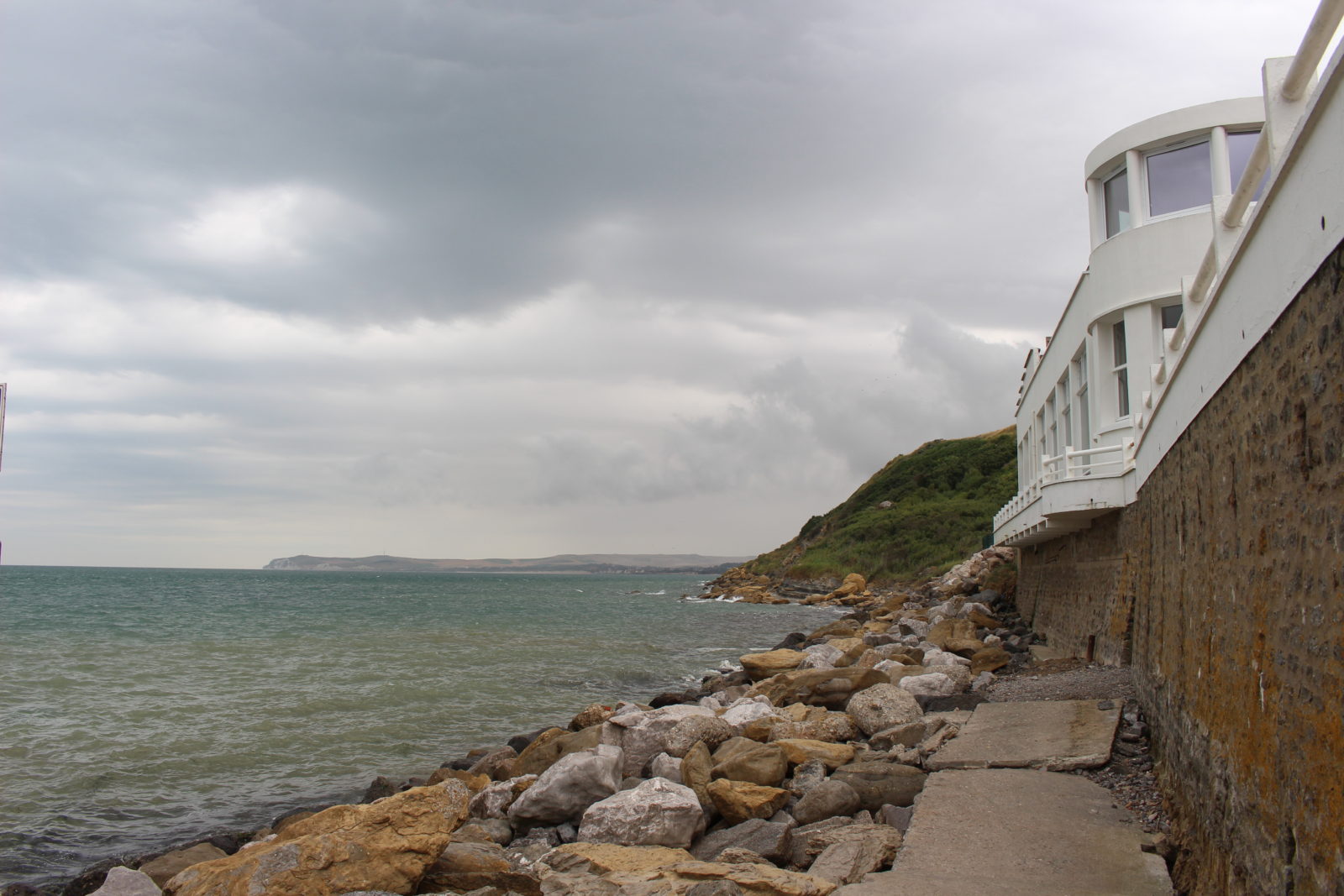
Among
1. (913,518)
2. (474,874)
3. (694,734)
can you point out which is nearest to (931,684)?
(694,734)

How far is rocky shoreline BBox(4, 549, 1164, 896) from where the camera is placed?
607cm

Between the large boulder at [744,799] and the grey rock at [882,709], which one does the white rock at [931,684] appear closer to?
the grey rock at [882,709]

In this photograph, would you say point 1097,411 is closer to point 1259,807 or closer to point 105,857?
point 1259,807

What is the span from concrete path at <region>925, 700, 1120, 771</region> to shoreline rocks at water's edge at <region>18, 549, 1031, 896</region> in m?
0.35

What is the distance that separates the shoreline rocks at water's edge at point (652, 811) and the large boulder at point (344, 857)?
1cm

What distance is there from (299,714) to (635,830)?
10699mm

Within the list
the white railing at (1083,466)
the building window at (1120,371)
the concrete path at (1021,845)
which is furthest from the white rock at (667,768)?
the building window at (1120,371)

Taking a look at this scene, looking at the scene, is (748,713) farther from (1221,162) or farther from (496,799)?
(1221,162)

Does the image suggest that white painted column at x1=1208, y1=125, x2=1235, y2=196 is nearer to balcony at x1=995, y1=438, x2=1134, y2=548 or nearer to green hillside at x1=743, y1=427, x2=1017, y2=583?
balcony at x1=995, y1=438, x2=1134, y2=548

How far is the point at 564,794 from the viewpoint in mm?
8297

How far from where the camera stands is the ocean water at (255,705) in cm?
1048

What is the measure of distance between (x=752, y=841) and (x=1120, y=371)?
1054cm

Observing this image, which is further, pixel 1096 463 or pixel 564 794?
pixel 1096 463

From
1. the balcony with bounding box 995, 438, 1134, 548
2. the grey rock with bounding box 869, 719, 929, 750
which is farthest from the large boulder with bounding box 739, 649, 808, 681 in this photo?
the grey rock with bounding box 869, 719, 929, 750
